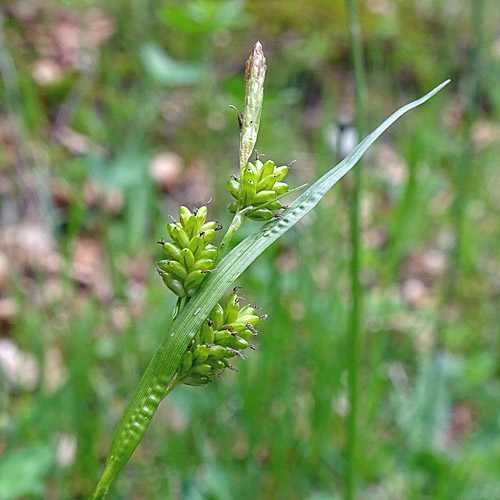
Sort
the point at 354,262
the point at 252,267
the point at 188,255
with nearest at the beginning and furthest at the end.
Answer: the point at 188,255 → the point at 354,262 → the point at 252,267

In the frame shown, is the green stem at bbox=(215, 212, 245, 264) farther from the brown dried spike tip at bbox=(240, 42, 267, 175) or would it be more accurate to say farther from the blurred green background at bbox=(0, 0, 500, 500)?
the blurred green background at bbox=(0, 0, 500, 500)

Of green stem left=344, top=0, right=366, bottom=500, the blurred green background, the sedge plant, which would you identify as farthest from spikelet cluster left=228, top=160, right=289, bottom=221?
the blurred green background

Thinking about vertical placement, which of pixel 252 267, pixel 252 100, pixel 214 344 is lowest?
pixel 214 344

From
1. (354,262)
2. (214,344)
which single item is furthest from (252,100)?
(354,262)

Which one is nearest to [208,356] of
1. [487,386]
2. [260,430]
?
[260,430]

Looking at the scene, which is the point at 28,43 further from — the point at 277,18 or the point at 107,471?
the point at 107,471

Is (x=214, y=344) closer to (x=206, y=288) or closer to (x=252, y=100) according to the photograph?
(x=206, y=288)

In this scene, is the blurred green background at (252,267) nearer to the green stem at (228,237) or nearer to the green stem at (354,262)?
the green stem at (354,262)

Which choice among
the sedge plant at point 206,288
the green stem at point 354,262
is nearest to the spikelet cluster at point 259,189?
the sedge plant at point 206,288

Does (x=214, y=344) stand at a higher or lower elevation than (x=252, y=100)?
lower
